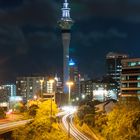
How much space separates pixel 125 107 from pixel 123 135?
10830 millimetres

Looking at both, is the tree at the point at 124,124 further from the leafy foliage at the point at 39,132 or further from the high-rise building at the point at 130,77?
the high-rise building at the point at 130,77

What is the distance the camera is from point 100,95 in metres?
194

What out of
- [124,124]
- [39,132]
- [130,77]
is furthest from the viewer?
[130,77]

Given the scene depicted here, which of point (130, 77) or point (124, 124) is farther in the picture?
point (130, 77)

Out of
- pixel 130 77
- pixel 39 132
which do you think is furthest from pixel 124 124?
pixel 130 77

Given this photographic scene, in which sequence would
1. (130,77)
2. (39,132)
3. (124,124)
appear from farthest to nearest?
(130,77) → (39,132) → (124,124)

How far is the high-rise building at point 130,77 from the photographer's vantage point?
141875 mm

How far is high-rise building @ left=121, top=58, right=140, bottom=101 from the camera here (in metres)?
142

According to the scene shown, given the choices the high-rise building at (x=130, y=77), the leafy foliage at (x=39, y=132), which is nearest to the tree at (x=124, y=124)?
the leafy foliage at (x=39, y=132)

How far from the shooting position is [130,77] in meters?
144

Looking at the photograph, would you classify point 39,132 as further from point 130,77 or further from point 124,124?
point 130,77

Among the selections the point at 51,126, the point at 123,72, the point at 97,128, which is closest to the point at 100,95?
the point at 123,72

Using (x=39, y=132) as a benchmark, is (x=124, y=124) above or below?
above

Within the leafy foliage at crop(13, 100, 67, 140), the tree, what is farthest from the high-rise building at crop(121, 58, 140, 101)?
the leafy foliage at crop(13, 100, 67, 140)
